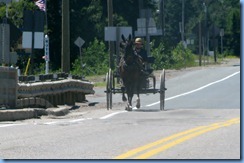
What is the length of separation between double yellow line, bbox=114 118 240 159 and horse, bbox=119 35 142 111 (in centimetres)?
632

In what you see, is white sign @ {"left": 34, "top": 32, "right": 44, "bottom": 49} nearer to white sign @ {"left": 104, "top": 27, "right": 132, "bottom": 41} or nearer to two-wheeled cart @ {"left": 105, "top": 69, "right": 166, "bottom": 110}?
two-wheeled cart @ {"left": 105, "top": 69, "right": 166, "bottom": 110}

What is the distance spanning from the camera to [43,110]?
894 inches

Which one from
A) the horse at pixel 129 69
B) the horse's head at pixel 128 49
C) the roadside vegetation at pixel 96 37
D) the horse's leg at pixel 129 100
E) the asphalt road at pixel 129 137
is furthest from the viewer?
the roadside vegetation at pixel 96 37

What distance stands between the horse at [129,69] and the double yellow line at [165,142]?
20.7 ft

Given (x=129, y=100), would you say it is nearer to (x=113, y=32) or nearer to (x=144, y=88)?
(x=144, y=88)

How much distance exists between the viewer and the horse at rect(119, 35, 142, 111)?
2327 cm

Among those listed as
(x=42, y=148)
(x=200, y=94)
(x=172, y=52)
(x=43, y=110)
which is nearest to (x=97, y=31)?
(x=172, y=52)

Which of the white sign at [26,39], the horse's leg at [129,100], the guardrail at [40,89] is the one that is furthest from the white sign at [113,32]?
the horse's leg at [129,100]

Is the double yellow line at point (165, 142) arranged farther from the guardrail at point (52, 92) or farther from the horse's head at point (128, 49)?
the guardrail at point (52, 92)

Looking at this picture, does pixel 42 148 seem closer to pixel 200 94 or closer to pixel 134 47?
pixel 134 47

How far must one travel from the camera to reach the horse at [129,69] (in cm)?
2327

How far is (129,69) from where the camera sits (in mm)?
23656

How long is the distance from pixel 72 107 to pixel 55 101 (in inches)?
24.4

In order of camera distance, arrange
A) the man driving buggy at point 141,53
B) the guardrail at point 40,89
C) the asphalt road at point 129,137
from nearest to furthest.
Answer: the asphalt road at point 129,137 → the guardrail at point 40,89 → the man driving buggy at point 141,53
